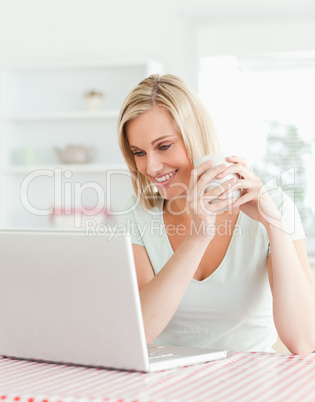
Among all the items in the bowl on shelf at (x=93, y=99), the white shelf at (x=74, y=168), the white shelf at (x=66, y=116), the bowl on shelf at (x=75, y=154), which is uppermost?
the bowl on shelf at (x=93, y=99)

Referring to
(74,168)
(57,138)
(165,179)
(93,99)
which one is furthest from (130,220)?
(57,138)

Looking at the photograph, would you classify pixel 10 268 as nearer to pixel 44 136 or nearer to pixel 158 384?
pixel 158 384

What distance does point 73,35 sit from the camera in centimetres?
376

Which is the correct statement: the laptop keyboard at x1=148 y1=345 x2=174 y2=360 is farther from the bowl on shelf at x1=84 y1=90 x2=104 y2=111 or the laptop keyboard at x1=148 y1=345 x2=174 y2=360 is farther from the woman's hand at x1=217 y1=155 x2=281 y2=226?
the bowl on shelf at x1=84 y1=90 x2=104 y2=111

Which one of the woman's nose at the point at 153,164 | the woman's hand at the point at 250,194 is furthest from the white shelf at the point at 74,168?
the woman's hand at the point at 250,194

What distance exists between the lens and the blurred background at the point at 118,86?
3.51m

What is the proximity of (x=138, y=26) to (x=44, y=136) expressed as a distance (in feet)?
3.02

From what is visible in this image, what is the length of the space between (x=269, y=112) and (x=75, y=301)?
2.76 meters

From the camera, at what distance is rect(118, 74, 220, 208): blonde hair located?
159 centimetres

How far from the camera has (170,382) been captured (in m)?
0.93

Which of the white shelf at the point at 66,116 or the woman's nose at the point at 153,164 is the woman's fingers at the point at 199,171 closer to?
the woman's nose at the point at 153,164

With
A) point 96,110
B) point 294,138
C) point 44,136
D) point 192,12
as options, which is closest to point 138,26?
point 192,12

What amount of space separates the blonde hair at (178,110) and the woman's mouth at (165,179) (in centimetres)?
7

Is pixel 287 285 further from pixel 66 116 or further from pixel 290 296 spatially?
pixel 66 116
